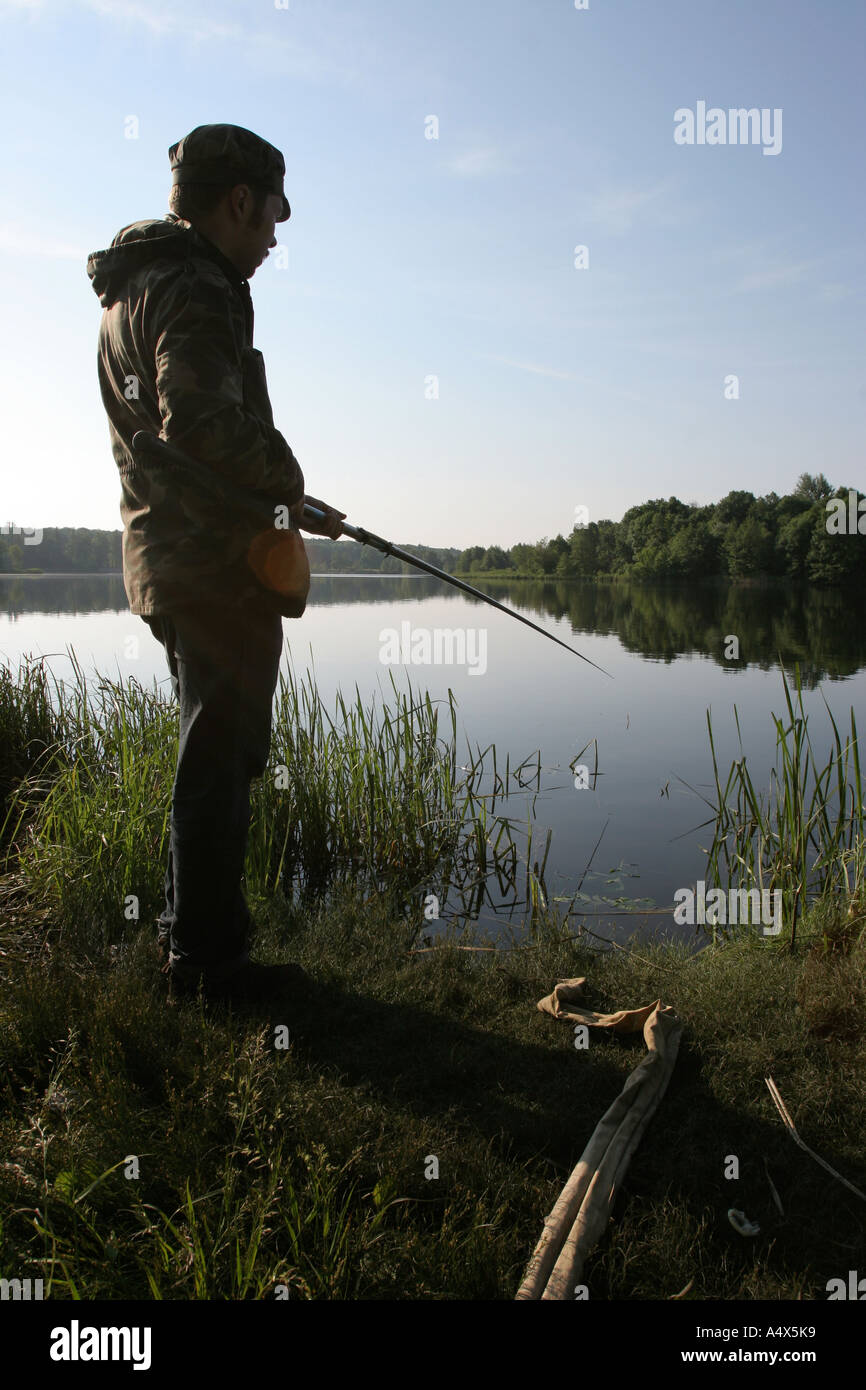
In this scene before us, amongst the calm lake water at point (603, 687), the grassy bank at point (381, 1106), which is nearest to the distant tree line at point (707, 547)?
the calm lake water at point (603, 687)

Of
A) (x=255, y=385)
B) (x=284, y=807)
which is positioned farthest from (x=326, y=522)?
(x=284, y=807)

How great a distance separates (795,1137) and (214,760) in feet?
6.76

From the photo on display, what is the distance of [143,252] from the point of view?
2.67 m

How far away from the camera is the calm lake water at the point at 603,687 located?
6.61 metres

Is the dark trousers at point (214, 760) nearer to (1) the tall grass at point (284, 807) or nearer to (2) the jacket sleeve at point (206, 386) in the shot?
(2) the jacket sleeve at point (206, 386)

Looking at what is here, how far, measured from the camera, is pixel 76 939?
3.53 m

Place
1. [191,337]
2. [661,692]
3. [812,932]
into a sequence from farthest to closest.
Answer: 1. [661,692]
2. [812,932]
3. [191,337]

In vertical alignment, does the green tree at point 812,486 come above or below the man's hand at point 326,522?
above

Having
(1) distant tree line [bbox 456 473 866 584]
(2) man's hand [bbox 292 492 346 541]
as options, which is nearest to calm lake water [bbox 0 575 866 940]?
(2) man's hand [bbox 292 492 346 541]

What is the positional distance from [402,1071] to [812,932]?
2.19 m

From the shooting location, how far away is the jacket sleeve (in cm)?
251
